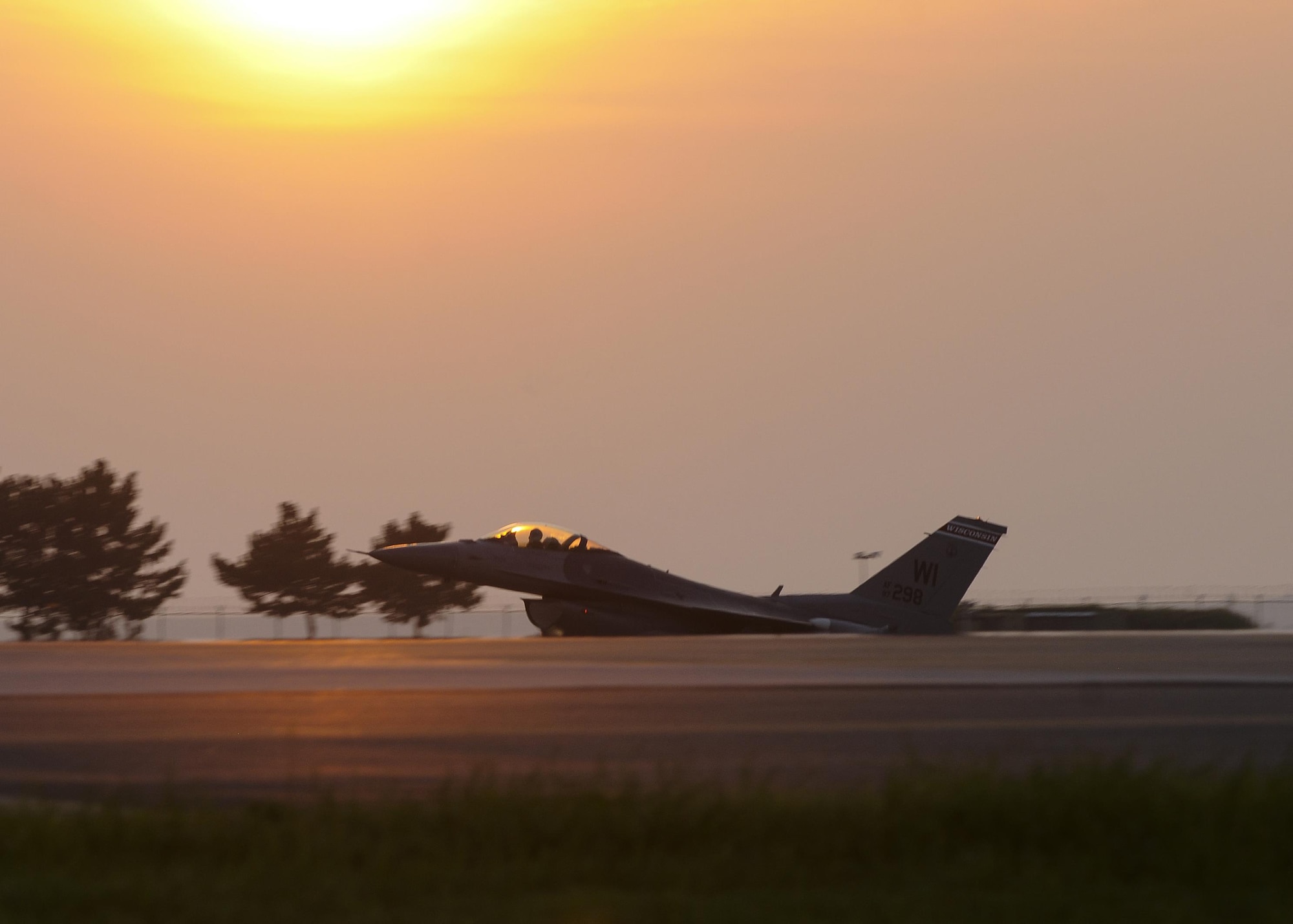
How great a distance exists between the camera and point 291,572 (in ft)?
293

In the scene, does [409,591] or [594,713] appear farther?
[409,591]

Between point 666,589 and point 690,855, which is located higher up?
point 666,589

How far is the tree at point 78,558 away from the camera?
80.3 m

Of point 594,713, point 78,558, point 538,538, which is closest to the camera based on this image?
point 594,713

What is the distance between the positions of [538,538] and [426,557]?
2991 millimetres

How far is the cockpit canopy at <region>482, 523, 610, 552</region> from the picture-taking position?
3928 cm

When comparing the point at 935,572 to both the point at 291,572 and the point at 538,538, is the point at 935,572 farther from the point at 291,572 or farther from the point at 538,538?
the point at 291,572

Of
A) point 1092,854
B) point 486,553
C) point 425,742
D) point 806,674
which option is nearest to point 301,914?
point 1092,854

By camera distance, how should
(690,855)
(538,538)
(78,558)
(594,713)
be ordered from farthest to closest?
1. (78,558)
2. (538,538)
3. (594,713)
4. (690,855)

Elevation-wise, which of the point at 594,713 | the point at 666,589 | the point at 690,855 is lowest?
the point at 690,855

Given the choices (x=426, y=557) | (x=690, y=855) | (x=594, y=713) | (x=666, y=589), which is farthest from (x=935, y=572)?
(x=690, y=855)

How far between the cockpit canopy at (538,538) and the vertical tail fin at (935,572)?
10151mm

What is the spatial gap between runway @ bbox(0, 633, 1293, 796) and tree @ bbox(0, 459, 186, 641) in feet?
195

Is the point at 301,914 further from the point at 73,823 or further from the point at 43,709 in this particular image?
the point at 43,709
